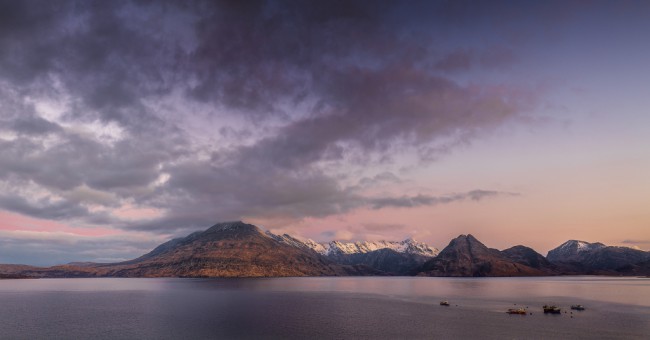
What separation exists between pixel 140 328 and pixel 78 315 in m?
53.6

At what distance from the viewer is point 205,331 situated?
12456 cm

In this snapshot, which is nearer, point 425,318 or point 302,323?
point 302,323

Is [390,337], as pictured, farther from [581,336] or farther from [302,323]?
[581,336]

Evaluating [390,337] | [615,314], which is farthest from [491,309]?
[390,337]

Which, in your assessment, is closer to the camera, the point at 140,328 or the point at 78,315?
the point at 140,328

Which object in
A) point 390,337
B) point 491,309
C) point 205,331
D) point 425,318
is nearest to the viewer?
point 390,337

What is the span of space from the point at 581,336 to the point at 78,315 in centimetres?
18800

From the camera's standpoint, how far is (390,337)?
382 ft

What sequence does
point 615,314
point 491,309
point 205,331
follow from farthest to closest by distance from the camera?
point 491,309, point 615,314, point 205,331

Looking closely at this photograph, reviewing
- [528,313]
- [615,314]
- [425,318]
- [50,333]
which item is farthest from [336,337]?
[615,314]

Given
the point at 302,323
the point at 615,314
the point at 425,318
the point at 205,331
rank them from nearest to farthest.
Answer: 1. the point at 205,331
2. the point at 302,323
3. the point at 425,318
4. the point at 615,314

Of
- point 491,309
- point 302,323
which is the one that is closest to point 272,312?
point 302,323

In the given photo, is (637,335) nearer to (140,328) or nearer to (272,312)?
(272,312)

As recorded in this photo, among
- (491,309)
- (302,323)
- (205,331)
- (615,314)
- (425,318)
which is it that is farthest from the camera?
(491,309)
